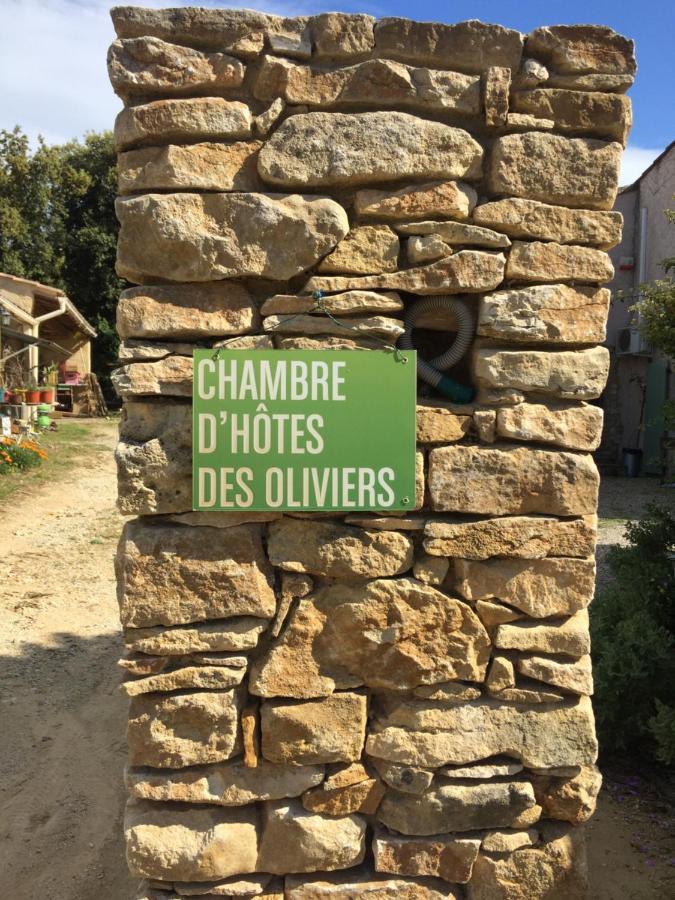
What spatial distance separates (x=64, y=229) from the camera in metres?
20.0

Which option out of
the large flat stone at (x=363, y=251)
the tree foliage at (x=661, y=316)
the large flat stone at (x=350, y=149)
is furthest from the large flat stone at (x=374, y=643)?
the tree foliage at (x=661, y=316)

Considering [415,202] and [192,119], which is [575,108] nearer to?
[415,202]

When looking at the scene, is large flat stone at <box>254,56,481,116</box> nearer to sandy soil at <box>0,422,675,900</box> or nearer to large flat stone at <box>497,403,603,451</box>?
large flat stone at <box>497,403,603,451</box>

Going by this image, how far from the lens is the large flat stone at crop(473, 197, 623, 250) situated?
6.58ft

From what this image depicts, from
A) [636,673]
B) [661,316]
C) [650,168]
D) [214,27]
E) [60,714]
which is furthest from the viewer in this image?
[650,168]

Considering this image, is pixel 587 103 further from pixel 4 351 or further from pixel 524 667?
pixel 4 351

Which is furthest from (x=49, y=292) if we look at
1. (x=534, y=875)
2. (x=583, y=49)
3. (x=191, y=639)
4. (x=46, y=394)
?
(x=534, y=875)

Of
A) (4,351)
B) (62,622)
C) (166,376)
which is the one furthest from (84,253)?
(166,376)

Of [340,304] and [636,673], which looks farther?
[636,673]

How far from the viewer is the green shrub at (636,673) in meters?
3.34

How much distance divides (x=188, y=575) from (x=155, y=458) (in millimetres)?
347

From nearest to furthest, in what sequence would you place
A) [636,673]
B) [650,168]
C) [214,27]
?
[214,27]
[636,673]
[650,168]

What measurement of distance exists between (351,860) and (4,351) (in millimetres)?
13131

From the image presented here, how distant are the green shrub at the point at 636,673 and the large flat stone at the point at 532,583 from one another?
1410 millimetres
